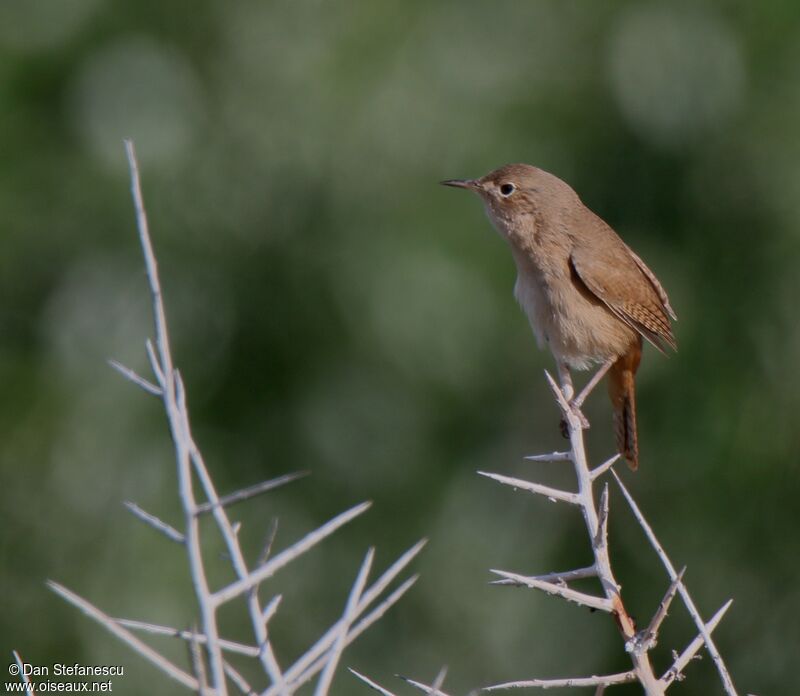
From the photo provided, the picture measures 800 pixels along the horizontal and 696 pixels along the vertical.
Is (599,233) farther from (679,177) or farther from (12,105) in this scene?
(12,105)

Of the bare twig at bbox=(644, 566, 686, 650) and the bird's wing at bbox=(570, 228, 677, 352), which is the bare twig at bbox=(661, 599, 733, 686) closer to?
the bare twig at bbox=(644, 566, 686, 650)

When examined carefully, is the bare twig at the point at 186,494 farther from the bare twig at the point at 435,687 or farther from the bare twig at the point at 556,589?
the bare twig at the point at 556,589

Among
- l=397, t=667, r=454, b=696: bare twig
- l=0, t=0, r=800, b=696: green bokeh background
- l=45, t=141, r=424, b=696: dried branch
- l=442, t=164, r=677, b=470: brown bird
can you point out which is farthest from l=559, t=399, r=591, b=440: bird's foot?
l=0, t=0, r=800, b=696: green bokeh background

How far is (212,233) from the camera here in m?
8.17

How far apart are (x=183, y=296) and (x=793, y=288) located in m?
3.90

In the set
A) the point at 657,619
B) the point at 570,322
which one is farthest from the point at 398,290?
the point at 657,619

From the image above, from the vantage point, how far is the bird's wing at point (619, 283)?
464 cm

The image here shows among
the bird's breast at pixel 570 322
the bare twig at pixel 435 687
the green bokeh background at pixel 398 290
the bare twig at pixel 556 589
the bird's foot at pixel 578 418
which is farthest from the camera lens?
the green bokeh background at pixel 398 290

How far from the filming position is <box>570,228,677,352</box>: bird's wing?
15.2ft

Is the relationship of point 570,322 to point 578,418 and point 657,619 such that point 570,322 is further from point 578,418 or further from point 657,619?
point 657,619

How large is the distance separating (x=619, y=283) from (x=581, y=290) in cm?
17

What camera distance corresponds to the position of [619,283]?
474 cm

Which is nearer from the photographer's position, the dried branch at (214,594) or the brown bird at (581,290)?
the dried branch at (214,594)

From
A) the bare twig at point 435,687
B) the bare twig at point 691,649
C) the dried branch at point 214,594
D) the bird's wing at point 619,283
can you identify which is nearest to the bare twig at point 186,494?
the dried branch at point 214,594
